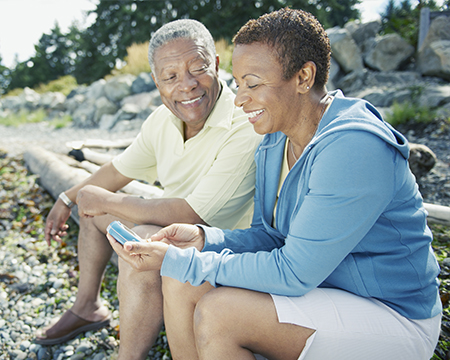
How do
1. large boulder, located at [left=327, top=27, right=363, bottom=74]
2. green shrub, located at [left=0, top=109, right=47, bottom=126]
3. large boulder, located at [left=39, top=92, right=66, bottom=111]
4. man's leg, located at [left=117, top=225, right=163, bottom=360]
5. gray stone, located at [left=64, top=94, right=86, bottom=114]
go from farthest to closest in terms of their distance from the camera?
1. large boulder, located at [left=39, top=92, right=66, bottom=111]
2. gray stone, located at [left=64, top=94, right=86, bottom=114]
3. green shrub, located at [left=0, top=109, right=47, bottom=126]
4. large boulder, located at [left=327, top=27, right=363, bottom=74]
5. man's leg, located at [left=117, top=225, right=163, bottom=360]

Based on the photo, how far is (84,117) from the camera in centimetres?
1118

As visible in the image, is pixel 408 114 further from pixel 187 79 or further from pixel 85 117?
pixel 85 117

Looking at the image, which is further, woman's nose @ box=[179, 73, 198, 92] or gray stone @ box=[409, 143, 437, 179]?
gray stone @ box=[409, 143, 437, 179]

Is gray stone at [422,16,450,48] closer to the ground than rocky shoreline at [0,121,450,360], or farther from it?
farther from it

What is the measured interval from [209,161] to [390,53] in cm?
889

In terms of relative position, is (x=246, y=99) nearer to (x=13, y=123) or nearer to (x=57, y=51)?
(x=13, y=123)

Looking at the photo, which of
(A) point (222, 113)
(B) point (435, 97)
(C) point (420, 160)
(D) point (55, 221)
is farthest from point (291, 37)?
(B) point (435, 97)

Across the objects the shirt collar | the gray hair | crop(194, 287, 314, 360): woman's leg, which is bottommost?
crop(194, 287, 314, 360): woman's leg

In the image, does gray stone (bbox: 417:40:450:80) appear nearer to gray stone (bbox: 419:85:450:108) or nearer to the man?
gray stone (bbox: 419:85:450:108)

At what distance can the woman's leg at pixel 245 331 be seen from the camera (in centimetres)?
140

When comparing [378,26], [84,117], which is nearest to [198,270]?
[84,117]

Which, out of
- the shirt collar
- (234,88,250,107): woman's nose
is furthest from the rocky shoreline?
(234,88,250,107): woman's nose

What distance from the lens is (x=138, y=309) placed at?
1958mm

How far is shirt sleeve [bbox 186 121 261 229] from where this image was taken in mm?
2166
